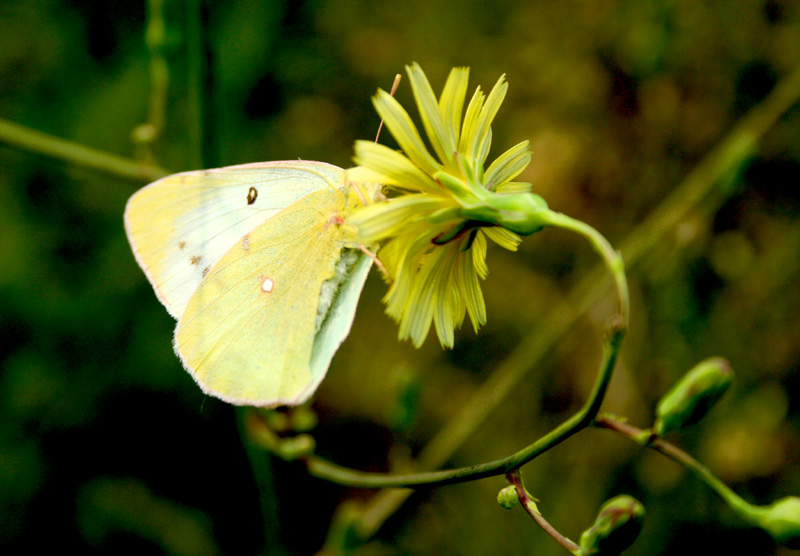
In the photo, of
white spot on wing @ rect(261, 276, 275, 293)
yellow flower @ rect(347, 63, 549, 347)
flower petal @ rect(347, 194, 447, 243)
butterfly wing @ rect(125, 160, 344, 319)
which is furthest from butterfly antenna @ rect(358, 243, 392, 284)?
white spot on wing @ rect(261, 276, 275, 293)

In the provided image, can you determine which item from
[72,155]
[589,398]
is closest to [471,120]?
[589,398]

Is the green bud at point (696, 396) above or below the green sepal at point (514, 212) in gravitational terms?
below

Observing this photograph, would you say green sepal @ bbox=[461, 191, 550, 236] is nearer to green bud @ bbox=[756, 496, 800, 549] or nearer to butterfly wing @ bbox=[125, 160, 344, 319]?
butterfly wing @ bbox=[125, 160, 344, 319]

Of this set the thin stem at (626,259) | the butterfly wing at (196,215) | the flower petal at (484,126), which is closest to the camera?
the flower petal at (484,126)

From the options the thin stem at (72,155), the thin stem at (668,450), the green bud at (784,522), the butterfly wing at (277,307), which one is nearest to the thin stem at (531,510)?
the thin stem at (668,450)

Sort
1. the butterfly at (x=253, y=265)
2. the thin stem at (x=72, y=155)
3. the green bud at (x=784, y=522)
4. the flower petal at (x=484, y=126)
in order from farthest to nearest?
the thin stem at (x=72, y=155), the butterfly at (x=253, y=265), the flower petal at (x=484, y=126), the green bud at (x=784, y=522)

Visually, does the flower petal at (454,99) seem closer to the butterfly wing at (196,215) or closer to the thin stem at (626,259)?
the butterfly wing at (196,215)

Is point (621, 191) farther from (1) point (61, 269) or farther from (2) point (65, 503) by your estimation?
(2) point (65, 503)

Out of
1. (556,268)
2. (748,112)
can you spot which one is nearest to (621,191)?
(556,268)
